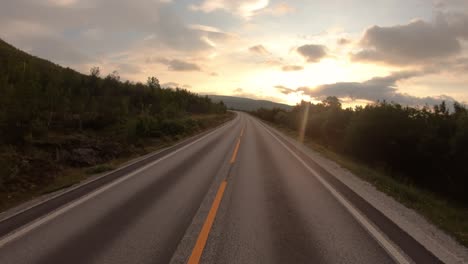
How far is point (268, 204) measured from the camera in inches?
267

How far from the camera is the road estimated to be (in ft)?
14.0

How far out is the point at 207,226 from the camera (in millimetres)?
5344

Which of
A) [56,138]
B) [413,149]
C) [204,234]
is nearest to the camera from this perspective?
[204,234]

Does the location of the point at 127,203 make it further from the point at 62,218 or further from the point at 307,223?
the point at 307,223

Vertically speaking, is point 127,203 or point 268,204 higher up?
point 268,204

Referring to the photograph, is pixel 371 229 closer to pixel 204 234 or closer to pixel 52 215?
pixel 204 234

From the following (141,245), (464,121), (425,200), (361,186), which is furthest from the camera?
(464,121)

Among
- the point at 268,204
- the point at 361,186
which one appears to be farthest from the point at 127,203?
the point at 361,186

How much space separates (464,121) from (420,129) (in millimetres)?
3222

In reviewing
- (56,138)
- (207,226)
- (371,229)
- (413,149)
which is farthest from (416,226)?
(56,138)

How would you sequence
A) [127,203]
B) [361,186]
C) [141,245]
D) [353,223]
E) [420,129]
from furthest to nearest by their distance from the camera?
[420,129], [361,186], [127,203], [353,223], [141,245]

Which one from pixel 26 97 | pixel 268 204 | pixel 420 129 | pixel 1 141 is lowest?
pixel 1 141

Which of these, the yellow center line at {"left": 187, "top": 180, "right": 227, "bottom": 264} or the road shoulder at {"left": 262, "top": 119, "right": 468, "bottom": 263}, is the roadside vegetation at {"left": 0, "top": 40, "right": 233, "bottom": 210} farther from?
the road shoulder at {"left": 262, "top": 119, "right": 468, "bottom": 263}

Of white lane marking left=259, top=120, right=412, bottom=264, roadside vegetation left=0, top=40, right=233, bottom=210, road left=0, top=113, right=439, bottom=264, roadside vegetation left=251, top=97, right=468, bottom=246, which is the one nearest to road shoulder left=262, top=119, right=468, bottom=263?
road left=0, top=113, right=439, bottom=264
